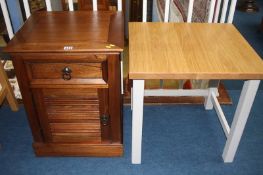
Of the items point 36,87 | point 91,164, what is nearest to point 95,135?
point 91,164

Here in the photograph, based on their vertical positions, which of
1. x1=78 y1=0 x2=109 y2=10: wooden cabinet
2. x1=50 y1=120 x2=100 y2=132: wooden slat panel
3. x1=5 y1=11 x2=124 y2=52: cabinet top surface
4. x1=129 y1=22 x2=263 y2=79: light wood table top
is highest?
x1=5 y1=11 x2=124 y2=52: cabinet top surface

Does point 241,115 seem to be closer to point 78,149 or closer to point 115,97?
point 115,97

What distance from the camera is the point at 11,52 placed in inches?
42.3

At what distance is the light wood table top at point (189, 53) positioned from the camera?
3.52 ft

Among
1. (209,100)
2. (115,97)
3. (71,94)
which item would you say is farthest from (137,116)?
(209,100)

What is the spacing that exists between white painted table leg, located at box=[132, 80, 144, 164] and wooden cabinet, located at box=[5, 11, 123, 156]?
0.09 meters

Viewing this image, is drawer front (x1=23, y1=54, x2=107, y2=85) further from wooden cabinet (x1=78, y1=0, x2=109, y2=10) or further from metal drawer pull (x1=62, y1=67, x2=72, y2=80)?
wooden cabinet (x1=78, y1=0, x2=109, y2=10)

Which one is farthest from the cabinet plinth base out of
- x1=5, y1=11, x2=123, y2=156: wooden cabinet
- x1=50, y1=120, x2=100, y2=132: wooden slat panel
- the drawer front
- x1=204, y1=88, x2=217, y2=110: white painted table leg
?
x1=204, y1=88, x2=217, y2=110: white painted table leg

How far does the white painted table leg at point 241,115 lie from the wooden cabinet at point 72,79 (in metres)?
0.57

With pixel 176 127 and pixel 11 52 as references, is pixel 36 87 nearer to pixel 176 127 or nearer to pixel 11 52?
pixel 11 52

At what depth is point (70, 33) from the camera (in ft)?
3.99

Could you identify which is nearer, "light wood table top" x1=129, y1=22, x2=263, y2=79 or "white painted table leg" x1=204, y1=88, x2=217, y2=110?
"light wood table top" x1=129, y1=22, x2=263, y2=79

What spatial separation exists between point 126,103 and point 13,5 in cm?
97

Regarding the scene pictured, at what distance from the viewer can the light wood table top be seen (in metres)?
1.07
